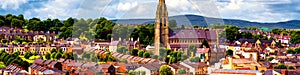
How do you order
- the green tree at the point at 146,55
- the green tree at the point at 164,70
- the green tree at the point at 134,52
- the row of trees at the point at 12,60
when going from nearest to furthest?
1. the green tree at the point at 164,70
2. the green tree at the point at 146,55
3. the green tree at the point at 134,52
4. the row of trees at the point at 12,60

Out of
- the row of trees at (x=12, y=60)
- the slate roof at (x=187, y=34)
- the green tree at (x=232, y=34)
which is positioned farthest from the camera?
the green tree at (x=232, y=34)

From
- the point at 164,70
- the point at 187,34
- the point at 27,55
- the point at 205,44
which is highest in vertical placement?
the point at 187,34

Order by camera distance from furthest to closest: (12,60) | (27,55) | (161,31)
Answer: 1. (27,55)
2. (161,31)
3. (12,60)

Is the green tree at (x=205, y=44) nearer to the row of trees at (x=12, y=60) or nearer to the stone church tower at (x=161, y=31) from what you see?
the stone church tower at (x=161, y=31)

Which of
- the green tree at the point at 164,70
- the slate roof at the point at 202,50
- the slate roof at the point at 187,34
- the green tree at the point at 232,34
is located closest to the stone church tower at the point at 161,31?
the slate roof at the point at 187,34

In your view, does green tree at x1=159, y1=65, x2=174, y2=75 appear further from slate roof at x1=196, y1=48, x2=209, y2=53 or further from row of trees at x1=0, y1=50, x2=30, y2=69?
row of trees at x1=0, y1=50, x2=30, y2=69

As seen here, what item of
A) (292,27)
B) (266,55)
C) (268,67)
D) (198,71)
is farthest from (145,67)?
(292,27)

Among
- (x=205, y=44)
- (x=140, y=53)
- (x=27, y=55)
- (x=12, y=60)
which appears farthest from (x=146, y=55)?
(x=27, y=55)

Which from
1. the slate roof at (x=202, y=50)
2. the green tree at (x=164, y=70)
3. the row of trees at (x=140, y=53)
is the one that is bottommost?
the green tree at (x=164, y=70)

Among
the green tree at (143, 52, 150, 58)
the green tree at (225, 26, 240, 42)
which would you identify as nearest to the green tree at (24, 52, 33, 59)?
the green tree at (143, 52, 150, 58)

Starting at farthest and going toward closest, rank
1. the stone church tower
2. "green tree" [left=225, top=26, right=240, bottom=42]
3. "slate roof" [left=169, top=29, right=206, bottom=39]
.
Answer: "green tree" [left=225, top=26, right=240, bottom=42], "slate roof" [left=169, top=29, right=206, bottom=39], the stone church tower

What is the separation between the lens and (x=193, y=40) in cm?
920

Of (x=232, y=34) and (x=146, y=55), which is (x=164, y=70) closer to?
(x=146, y=55)

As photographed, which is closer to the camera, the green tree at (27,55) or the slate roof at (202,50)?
the slate roof at (202,50)
